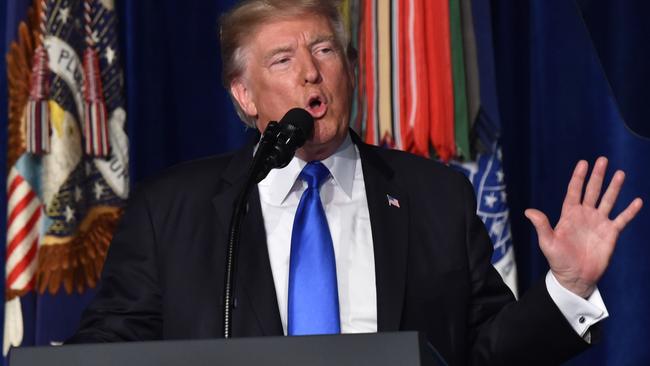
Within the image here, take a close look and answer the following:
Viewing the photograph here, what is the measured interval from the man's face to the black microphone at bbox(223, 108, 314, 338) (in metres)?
0.35

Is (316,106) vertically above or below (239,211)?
above

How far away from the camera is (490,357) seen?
6.93 feet

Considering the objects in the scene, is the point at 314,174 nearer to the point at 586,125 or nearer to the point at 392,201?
the point at 392,201

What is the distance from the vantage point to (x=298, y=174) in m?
2.32

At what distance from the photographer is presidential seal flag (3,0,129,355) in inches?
126

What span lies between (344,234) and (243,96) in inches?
17.3

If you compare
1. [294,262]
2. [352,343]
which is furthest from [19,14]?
[352,343]

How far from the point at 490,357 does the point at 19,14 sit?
6.01 ft

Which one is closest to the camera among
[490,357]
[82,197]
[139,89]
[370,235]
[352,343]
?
[352,343]

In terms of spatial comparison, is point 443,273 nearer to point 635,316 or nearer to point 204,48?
point 635,316

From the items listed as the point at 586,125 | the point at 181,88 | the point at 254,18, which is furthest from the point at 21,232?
the point at 586,125

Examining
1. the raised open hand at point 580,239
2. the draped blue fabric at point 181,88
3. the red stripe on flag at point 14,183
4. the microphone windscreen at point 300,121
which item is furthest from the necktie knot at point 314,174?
the draped blue fabric at point 181,88

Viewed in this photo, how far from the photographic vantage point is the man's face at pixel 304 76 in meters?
2.30

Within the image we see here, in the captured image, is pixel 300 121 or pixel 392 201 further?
pixel 392 201
